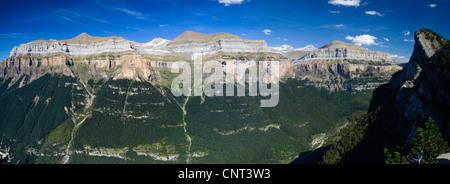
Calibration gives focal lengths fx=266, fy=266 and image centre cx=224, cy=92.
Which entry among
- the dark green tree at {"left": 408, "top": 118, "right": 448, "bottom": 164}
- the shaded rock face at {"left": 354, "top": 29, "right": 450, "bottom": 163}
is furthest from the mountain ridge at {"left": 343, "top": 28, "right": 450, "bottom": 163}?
the dark green tree at {"left": 408, "top": 118, "right": 448, "bottom": 164}

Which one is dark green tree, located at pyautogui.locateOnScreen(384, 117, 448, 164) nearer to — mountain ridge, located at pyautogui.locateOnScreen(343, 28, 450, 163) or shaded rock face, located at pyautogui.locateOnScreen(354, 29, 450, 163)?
mountain ridge, located at pyautogui.locateOnScreen(343, 28, 450, 163)

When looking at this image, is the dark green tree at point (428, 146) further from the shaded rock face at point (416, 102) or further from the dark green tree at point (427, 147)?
the shaded rock face at point (416, 102)

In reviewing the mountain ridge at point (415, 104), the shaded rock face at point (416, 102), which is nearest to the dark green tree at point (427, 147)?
the mountain ridge at point (415, 104)

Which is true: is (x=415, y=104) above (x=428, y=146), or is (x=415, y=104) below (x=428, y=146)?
above

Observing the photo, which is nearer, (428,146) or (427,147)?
(427,147)

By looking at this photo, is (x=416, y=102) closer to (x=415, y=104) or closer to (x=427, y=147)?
(x=415, y=104)

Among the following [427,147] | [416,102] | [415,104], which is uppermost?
[416,102]

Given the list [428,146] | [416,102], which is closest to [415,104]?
[416,102]

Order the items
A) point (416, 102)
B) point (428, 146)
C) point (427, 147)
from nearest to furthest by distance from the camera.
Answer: point (427, 147), point (428, 146), point (416, 102)

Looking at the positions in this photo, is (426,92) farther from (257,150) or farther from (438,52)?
(257,150)
